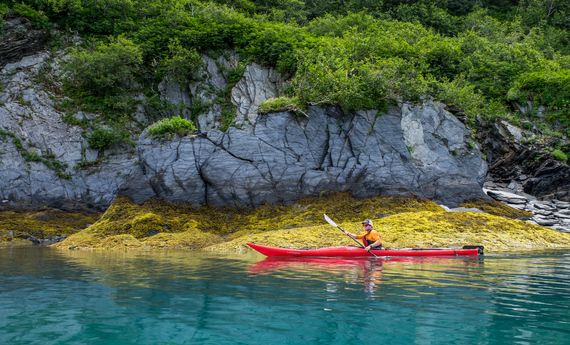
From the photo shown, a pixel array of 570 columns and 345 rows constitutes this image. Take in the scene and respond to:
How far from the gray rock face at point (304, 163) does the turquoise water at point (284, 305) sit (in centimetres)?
922

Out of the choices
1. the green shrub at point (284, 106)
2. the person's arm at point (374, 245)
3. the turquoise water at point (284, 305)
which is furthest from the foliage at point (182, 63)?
the person's arm at point (374, 245)

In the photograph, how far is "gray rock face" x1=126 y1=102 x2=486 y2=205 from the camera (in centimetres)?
1806

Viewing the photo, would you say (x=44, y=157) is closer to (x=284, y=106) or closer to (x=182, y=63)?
(x=182, y=63)

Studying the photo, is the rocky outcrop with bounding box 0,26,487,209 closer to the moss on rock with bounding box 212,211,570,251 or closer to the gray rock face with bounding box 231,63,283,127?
the gray rock face with bounding box 231,63,283,127

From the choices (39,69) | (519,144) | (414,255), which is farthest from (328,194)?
(39,69)

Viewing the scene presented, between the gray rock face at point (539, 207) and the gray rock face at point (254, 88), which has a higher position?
the gray rock face at point (254, 88)

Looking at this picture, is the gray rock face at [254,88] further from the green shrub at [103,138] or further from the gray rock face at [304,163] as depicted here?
the green shrub at [103,138]

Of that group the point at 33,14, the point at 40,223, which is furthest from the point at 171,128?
the point at 33,14

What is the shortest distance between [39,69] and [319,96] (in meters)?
19.5

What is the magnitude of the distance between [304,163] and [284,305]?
13.9 m

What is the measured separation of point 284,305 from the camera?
506 cm

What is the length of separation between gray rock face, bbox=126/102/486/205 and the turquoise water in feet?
30.2

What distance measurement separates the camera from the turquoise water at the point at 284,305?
151 inches

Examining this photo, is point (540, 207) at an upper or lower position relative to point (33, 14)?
lower
